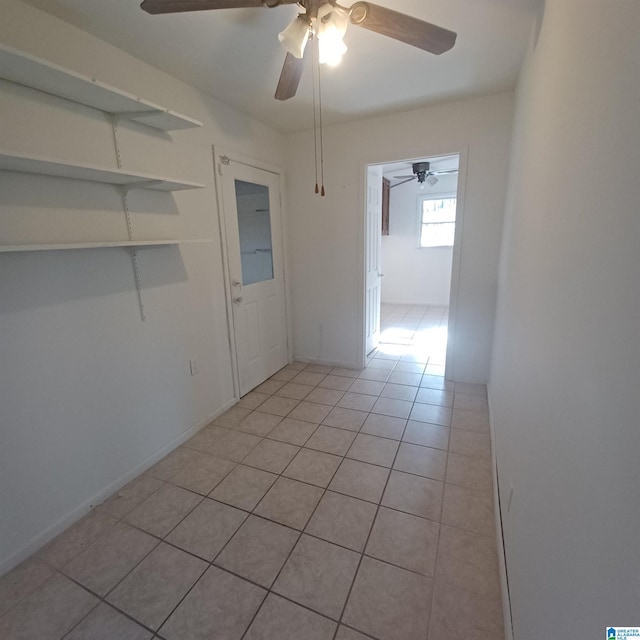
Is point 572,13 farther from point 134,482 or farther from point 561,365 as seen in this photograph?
point 134,482

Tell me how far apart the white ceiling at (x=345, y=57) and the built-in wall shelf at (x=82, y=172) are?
0.72 metres

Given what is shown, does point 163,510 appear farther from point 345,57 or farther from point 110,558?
point 345,57

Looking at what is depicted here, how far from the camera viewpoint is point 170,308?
221cm

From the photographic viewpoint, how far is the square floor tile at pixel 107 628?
3.98 feet

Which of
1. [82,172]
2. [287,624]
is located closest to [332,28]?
[82,172]

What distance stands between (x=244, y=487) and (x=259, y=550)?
0.43 metres

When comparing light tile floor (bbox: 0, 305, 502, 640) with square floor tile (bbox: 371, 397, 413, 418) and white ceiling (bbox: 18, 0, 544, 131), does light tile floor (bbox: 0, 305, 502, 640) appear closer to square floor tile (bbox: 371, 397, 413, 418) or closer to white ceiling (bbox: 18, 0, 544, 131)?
square floor tile (bbox: 371, 397, 413, 418)

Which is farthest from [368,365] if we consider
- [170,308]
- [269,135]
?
[269,135]

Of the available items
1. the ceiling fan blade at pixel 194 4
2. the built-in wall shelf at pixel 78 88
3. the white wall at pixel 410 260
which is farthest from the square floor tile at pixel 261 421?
the white wall at pixel 410 260

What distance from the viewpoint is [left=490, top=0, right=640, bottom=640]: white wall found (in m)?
0.51

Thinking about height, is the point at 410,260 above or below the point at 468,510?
above

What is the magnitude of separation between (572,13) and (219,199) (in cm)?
219

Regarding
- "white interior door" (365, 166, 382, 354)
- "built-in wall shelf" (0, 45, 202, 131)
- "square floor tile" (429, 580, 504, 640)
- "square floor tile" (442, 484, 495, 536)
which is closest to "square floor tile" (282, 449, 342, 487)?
"square floor tile" (442, 484, 495, 536)

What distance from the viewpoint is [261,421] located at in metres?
2.60
